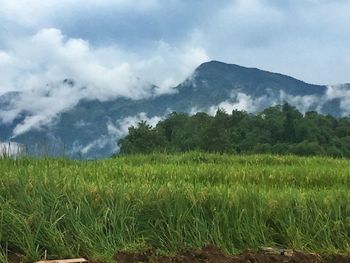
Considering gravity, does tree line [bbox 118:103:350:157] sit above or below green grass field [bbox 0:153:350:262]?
above

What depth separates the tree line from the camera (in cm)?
7356

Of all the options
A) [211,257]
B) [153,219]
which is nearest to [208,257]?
[211,257]

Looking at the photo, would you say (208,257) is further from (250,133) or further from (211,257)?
(250,133)

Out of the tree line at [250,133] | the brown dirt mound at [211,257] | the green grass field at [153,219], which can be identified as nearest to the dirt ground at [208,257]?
the brown dirt mound at [211,257]

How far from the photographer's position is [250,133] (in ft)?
265

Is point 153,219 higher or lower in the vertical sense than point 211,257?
higher

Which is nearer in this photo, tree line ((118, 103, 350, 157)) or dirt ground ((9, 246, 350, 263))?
dirt ground ((9, 246, 350, 263))

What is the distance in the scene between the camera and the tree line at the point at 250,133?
73562 millimetres

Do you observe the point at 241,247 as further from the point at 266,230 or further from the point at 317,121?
the point at 317,121

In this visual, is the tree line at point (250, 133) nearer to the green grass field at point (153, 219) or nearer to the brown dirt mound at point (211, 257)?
the green grass field at point (153, 219)

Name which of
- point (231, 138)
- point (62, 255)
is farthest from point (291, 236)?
point (231, 138)

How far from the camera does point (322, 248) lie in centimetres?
638

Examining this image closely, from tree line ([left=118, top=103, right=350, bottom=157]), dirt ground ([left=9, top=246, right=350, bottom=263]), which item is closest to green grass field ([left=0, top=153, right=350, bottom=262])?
dirt ground ([left=9, top=246, right=350, bottom=263])

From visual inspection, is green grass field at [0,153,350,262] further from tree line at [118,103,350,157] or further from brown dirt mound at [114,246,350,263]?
tree line at [118,103,350,157]
